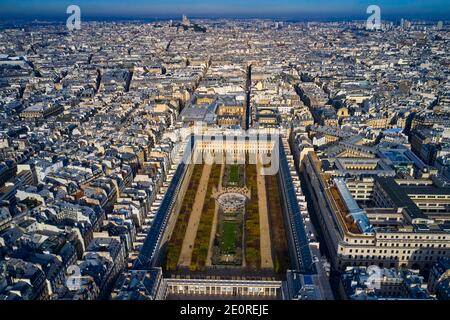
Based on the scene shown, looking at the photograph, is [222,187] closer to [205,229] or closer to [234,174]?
[234,174]

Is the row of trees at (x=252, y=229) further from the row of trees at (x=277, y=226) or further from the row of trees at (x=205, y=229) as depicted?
the row of trees at (x=205, y=229)

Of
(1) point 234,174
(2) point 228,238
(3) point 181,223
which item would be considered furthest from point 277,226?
(1) point 234,174

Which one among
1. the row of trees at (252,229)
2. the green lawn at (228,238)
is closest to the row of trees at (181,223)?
the green lawn at (228,238)

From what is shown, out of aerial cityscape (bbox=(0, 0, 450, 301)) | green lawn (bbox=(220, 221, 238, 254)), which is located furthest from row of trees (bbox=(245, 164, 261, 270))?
green lawn (bbox=(220, 221, 238, 254))

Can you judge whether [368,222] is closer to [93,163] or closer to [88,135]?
[93,163]

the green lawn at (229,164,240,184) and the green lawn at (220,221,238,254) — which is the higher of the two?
the green lawn at (229,164,240,184)

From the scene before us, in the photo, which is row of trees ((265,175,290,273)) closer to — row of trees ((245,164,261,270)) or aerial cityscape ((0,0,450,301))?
aerial cityscape ((0,0,450,301))
